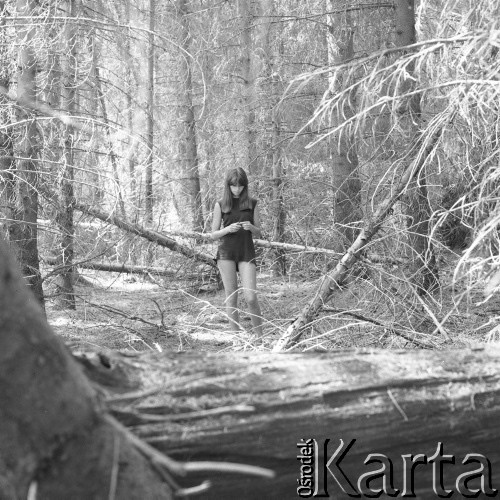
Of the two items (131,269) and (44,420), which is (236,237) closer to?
(131,269)

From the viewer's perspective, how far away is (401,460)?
268cm

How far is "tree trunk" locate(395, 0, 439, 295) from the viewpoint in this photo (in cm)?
674

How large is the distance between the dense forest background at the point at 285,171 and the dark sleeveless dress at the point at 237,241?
70 centimetres

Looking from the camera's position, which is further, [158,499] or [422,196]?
[422,196]

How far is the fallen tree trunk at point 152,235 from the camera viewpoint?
883 cm

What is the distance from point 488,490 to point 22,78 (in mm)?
6301

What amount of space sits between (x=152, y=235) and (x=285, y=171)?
427 cm

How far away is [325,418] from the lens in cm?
261

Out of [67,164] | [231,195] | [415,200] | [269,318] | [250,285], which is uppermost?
[67,164]

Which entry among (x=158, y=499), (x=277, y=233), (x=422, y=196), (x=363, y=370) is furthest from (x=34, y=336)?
(x=277, y=233)

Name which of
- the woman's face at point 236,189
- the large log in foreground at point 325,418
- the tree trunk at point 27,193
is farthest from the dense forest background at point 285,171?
the woman's face at point 236,189

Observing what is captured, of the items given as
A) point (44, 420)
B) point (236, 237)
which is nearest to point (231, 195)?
point (236, 237)

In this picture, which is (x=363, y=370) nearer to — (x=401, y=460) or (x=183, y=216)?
(x=401, y=460)

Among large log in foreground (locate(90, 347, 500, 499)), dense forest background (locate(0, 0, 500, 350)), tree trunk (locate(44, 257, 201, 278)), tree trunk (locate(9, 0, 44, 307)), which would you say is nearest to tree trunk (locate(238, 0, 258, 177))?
dense forest background (locate(0, 0, 500, 350))
